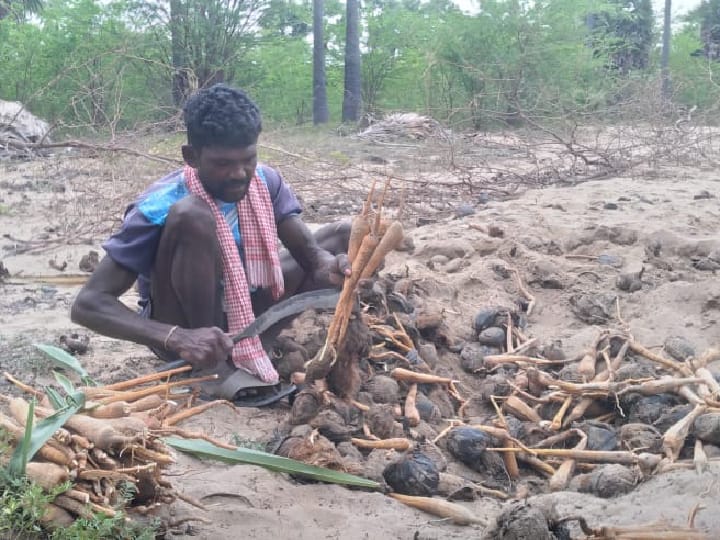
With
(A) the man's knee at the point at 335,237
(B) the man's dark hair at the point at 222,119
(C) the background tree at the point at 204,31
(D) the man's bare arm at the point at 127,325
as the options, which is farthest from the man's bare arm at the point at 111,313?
(C) the background tree at the point at 204,31

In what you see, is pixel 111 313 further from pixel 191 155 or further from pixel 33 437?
pixel 33 437

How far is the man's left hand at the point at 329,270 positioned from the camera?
102 inches

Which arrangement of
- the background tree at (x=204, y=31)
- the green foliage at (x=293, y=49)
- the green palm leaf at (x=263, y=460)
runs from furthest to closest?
1. the background tree at (x=204, y=31)
2. the green foliage at (x=293, y=49)
3. the green palm leaf at (x=263, y=460)

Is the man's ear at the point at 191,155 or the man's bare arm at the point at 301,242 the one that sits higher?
the man's ear at the point at 191,155

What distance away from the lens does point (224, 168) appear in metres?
2.65

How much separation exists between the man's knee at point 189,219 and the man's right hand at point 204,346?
353 mm

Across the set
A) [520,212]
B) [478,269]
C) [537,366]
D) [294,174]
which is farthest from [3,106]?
[537,366]

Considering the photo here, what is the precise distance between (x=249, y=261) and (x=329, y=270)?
1.05ft

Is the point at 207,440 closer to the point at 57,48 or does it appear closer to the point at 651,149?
the point at 651,149

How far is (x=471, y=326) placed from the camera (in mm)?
3646

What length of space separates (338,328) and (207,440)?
59 centimetres

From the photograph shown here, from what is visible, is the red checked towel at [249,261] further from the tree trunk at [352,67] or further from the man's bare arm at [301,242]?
the tree trunk at [352,67]

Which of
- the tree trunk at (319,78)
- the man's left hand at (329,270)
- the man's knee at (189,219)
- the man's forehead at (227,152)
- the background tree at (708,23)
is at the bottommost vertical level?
the man's left hand at (329,270)

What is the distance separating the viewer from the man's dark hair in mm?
2576
